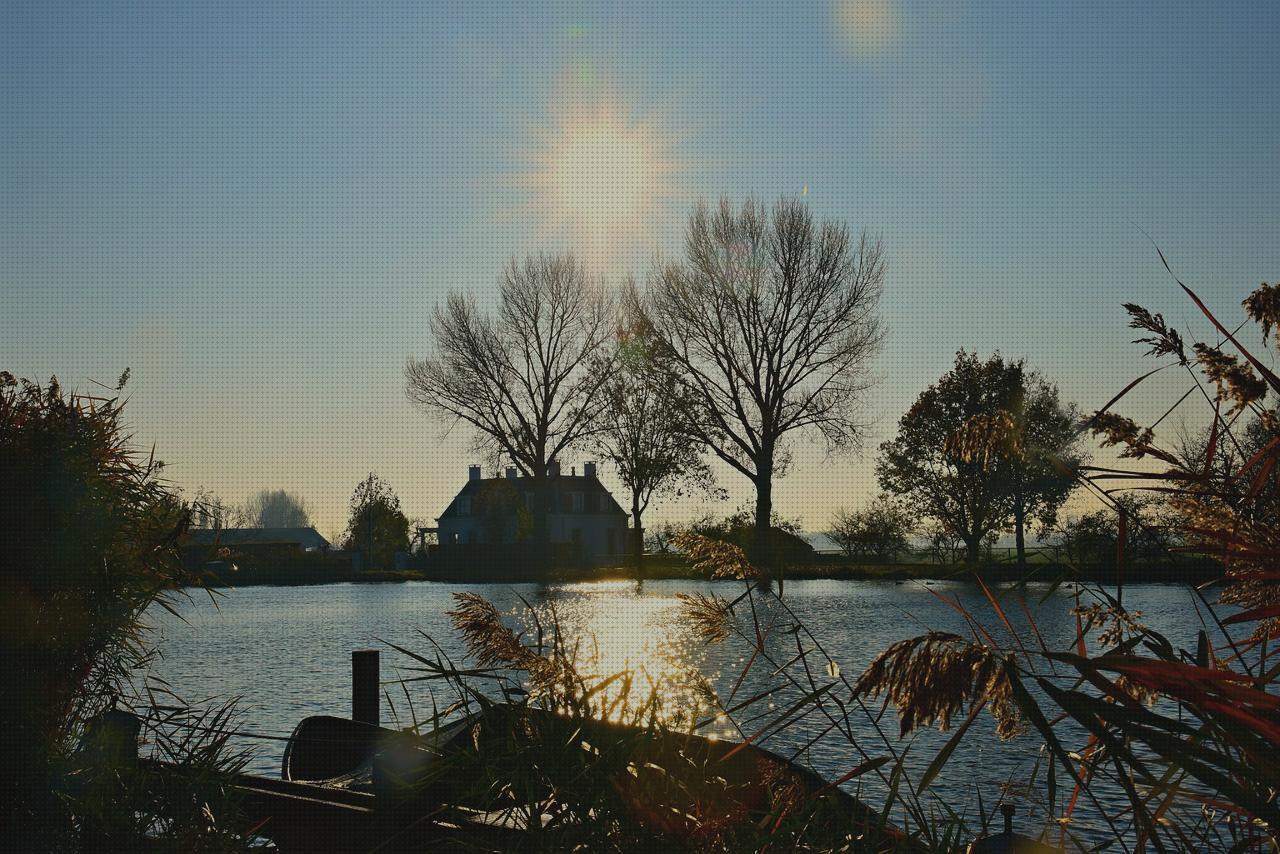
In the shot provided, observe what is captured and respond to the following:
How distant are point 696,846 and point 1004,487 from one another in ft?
136

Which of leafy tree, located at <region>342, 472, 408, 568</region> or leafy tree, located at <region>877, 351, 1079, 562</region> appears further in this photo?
leafy tree, located at <region>342, 472, 408, 568</region>

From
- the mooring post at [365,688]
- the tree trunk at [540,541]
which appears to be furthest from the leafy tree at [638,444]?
the mooring post at [365,688]

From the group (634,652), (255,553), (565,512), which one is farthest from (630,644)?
(565,512)

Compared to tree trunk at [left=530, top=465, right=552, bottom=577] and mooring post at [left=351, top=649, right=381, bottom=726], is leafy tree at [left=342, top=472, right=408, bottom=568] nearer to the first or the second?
tree trunk at [left=530, top=465, right=552, bottom=577]

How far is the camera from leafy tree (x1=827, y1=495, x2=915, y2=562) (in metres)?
54.7

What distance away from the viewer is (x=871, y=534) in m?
55.3

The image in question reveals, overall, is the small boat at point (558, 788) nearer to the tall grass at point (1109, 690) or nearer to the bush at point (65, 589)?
the tall grass at point (1109, 690)

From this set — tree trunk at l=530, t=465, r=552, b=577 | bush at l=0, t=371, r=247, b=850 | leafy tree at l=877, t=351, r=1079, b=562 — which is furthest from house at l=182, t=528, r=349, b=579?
leafy tree at l=877, t=351, r=1079, b=562

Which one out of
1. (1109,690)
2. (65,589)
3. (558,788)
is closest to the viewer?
(1109,690)

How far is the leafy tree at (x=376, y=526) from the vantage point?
66688 millimetres

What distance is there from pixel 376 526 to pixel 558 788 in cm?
6886

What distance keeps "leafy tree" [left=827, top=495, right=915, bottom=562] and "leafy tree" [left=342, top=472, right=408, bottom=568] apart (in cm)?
2886

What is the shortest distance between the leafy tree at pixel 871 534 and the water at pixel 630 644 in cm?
885

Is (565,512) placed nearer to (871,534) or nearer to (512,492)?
(512,492)
